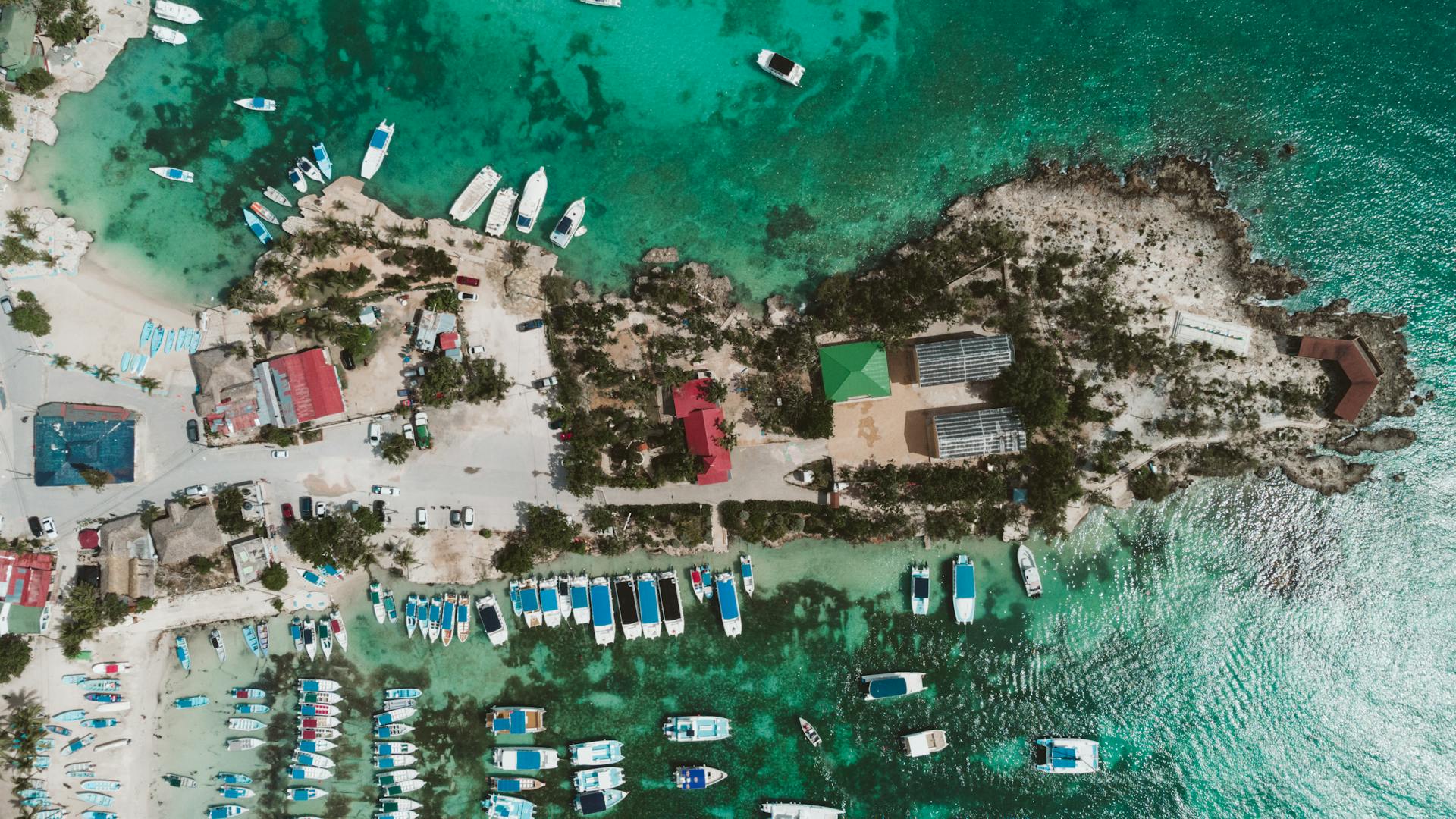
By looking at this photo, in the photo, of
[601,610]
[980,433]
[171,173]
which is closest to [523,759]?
[601,610]

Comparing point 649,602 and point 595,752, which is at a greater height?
point 649,602

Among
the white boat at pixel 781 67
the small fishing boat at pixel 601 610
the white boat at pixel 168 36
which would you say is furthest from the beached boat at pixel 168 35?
the small fishing boat at pixel 601 610

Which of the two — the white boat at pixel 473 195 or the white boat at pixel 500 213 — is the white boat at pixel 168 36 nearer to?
the white boat at pixel 473 195

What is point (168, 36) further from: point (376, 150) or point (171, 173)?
point (376, 150)

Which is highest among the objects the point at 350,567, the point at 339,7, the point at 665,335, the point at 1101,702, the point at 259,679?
the point at 339,7

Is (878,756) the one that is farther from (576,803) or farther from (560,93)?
(560,93)

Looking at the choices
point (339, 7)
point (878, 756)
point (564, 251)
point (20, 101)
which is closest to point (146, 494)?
point (20, 101)
